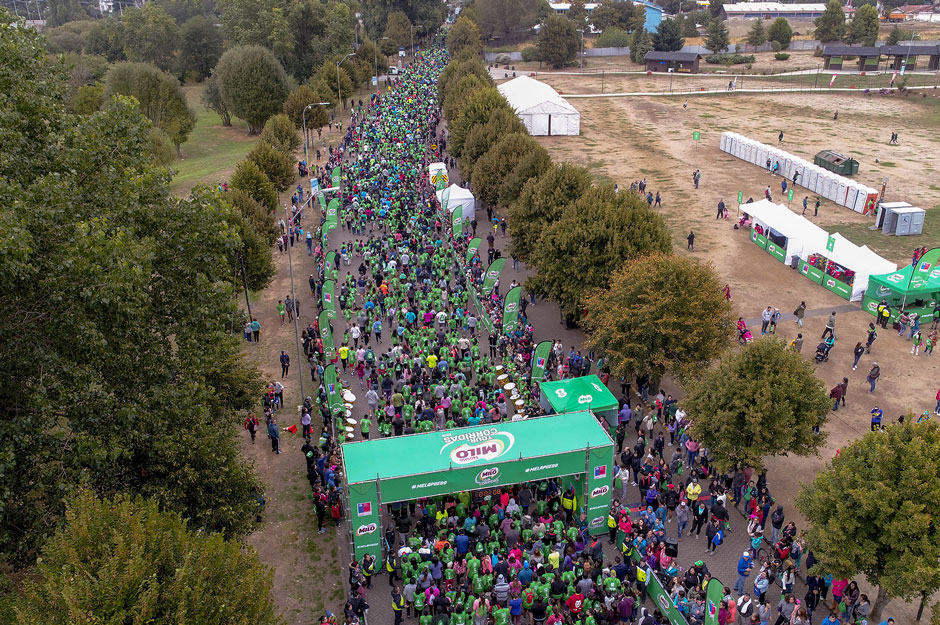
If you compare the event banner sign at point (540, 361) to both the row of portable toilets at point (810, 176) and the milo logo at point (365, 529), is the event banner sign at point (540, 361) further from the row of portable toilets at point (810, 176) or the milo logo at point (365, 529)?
the row of portable toilets at point (810, 176)

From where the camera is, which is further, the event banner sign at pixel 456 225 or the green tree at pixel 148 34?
the green tree at pixel 148 34

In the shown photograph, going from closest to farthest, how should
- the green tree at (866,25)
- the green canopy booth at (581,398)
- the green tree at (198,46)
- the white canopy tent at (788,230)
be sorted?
the green canopy booth at (581,398)
the white canopy tent at (788,230)
the green tree at (198,46)
the green tree at (866,25)

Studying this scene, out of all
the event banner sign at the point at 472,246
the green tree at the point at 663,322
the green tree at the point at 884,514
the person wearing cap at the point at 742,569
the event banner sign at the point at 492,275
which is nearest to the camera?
the green tree at the point at 884,514

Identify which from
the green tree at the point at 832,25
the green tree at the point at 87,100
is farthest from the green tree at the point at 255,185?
the green tree at the point at 832,25

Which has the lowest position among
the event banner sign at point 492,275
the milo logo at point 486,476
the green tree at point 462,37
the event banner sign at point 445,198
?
the milo logo at point 486,476

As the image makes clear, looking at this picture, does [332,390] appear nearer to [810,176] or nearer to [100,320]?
[100,320]

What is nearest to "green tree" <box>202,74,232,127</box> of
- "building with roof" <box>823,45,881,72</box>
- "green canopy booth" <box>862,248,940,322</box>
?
"green canopy booth" <box>862,248,940,322</box>

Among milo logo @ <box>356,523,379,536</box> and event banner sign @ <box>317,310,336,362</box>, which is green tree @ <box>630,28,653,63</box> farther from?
milo logo @ <box>356,523,379,536</box>
